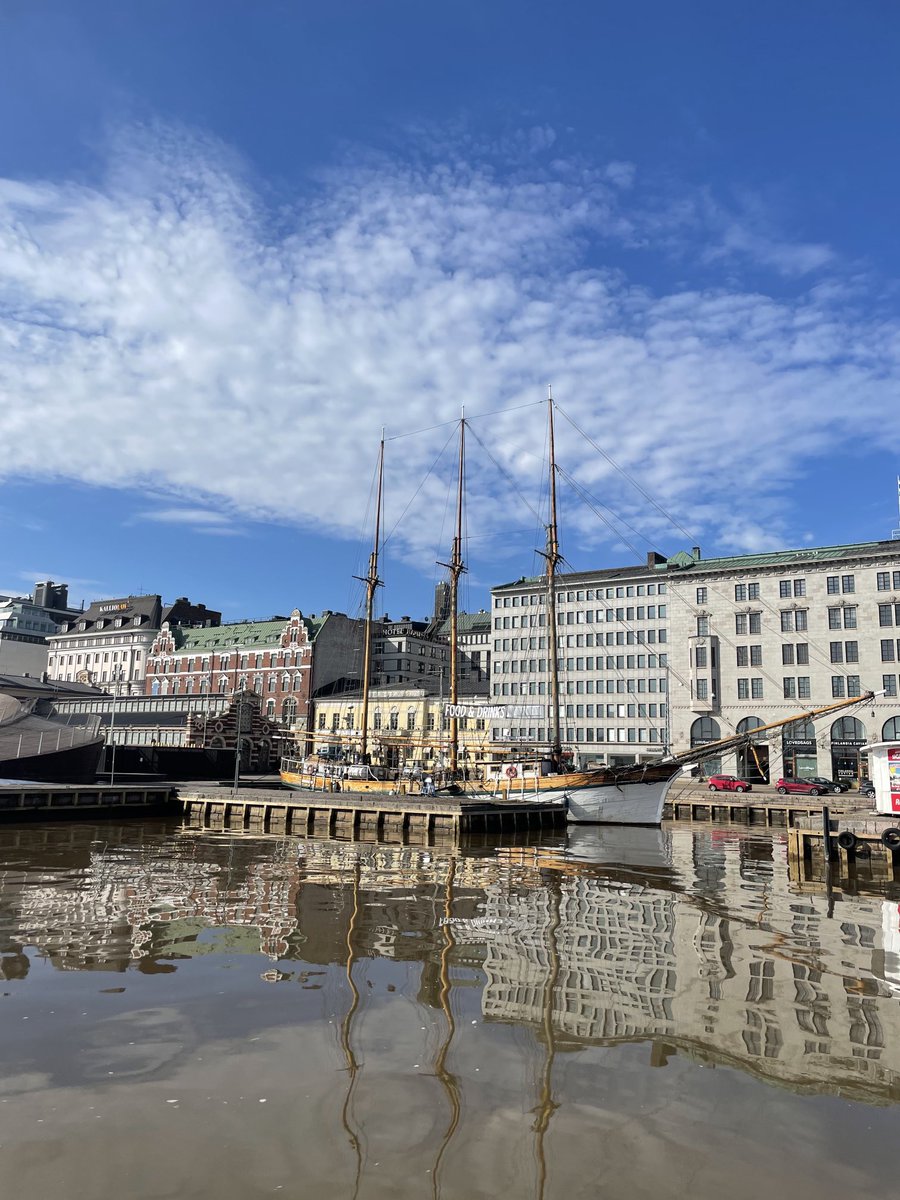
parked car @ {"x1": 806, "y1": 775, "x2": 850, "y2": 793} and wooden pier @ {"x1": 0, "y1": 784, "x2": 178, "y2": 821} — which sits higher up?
parked car @ {"x1": 806, "y1": 775, "x2": 850, "y2": 793}

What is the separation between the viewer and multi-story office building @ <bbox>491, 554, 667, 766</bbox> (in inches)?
3922

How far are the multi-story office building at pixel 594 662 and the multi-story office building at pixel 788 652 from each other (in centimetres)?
342

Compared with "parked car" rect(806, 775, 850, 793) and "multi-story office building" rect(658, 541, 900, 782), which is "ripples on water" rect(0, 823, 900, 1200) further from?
"multi-story office building" rect(658, 541, 900, 782)

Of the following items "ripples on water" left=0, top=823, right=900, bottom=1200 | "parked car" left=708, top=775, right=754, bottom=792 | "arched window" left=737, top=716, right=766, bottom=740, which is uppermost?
"arched window" left=737, top=716, right=766, bottom=740

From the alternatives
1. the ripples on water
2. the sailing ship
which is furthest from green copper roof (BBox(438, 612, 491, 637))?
the ripples on water

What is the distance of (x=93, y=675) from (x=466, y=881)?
133 m

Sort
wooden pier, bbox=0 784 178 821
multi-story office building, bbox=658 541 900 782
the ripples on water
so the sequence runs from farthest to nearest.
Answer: multi-story office building, bbox=658 541 900 782, wooden pier, bbox=0 784 178 821, the ripples on water

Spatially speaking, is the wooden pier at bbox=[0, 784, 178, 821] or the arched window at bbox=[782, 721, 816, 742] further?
the arched window at bbox=[782, 721, 816, 742]

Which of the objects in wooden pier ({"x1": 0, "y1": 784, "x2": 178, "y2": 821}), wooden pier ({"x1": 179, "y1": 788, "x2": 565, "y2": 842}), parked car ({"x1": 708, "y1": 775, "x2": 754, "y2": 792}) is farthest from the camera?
parked car ({"x1": 708, "y1": 775, "x2": 754, "y2": 792})

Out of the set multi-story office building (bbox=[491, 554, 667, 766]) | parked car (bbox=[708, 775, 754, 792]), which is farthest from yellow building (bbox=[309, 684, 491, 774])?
parked car (bbox=[708, 775, 754, 792])

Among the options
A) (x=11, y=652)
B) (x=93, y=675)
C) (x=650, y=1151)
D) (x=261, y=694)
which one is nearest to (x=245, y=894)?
(x=650, y=1151)

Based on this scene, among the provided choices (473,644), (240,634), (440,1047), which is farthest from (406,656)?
(440,1047)

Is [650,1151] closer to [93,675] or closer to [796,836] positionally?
[796,836]

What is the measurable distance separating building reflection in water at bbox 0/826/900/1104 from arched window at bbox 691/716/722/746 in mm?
58241
